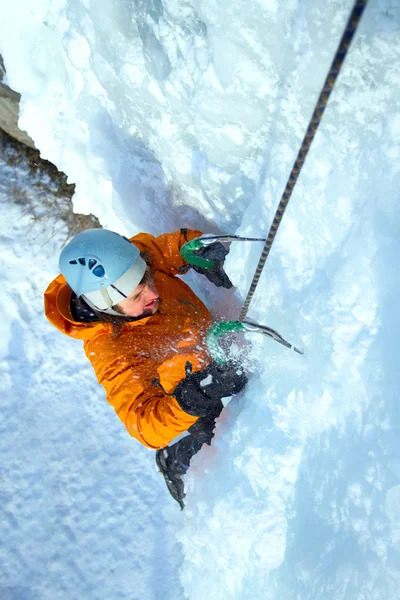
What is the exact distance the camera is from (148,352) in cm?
229

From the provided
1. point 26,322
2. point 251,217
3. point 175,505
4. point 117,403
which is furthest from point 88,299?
point 175,505

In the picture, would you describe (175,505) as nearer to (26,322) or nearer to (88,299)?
(26,322)

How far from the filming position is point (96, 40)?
220 cm

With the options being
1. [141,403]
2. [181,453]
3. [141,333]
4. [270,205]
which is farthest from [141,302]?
[181,453]

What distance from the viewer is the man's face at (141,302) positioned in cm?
211

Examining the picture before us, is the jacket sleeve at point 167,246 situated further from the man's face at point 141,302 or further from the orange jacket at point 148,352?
the man's face at point 141,302

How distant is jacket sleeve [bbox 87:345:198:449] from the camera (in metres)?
2.04

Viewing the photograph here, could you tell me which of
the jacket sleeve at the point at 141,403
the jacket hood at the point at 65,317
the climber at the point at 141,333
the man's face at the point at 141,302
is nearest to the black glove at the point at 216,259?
the climber at the point at 141,333

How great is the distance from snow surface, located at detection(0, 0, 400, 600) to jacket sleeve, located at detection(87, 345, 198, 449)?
1.08ft

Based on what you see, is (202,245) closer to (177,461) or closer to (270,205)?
(270,205)

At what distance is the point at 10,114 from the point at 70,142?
100 centimetres

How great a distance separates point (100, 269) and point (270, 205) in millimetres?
839

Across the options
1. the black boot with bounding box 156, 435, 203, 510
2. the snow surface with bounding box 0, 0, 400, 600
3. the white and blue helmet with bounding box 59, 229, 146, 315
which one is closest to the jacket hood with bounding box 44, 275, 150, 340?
the white and blue helmet with bounding box 59, 229, 146, 315

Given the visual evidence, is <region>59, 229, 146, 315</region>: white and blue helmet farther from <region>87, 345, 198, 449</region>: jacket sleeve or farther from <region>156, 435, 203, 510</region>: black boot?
<region>156, 435, 203, 510</region>: black boot
